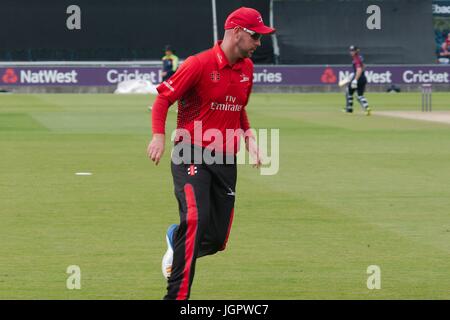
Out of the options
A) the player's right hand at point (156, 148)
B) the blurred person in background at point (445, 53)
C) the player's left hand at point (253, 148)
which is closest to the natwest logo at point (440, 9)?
the blurred person in background at point (445, 53)

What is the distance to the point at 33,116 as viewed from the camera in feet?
112

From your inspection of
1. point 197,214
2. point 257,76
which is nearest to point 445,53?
point 257,76

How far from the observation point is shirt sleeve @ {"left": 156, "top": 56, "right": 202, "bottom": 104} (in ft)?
27.5

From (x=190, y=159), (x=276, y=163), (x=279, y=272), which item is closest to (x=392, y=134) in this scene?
(x=276, y=163)

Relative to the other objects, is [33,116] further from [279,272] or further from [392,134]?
[279,272]

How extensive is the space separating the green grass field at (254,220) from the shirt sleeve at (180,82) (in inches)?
61.9

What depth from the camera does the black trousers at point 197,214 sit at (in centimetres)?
830

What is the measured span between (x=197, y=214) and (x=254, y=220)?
4.95 meters

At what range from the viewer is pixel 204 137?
8586 millimetres

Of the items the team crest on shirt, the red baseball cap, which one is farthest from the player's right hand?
the red baseball cap

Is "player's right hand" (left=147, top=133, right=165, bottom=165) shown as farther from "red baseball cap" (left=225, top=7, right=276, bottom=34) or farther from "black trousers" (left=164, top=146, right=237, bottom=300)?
"red baseball cap" (left=225, top=7, right=276, bottom=34)

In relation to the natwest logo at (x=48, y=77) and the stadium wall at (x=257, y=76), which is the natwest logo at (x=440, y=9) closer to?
the stadium wall at (x=257, y=76)

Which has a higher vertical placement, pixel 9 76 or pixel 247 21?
pixel 247 21

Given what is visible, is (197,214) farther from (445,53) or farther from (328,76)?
(445,53)
